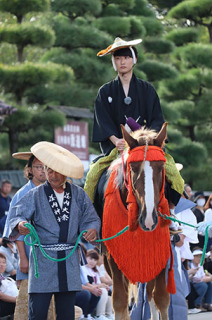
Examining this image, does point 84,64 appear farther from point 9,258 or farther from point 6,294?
point 6,294

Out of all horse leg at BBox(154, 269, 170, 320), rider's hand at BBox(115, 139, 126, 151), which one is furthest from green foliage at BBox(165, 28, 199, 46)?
horse leg at BBox(154, 269, 170, 320)

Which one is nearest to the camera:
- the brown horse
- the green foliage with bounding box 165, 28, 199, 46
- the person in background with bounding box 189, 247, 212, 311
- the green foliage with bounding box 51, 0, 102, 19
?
the brown horse

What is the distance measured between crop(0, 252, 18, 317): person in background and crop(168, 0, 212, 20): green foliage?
23.0m

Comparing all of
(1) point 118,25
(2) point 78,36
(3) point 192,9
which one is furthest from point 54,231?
(3) point 192,9

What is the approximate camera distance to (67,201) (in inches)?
239

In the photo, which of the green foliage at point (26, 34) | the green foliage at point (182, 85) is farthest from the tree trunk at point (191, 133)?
the green foliage at point (26, 34)

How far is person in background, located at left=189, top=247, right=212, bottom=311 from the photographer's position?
40.7ft

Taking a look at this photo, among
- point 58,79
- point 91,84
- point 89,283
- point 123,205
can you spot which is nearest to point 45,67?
point 58,79

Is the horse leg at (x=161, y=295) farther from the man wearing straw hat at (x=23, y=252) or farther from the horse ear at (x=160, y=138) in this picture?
the horse ear at (x=160, y=138)

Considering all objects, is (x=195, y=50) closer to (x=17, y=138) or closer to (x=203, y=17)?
(x=203, y=17)

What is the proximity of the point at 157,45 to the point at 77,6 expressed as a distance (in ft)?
16.4

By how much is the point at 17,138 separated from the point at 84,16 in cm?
699

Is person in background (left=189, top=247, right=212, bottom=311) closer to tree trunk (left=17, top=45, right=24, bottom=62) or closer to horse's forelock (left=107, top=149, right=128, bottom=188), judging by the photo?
horse's forelock (left=107, top=149, right=128, bottom=188)

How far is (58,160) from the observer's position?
600 centimetres
